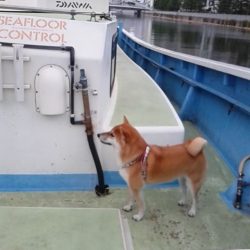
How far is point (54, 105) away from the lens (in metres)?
2.93

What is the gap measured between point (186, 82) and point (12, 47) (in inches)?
134

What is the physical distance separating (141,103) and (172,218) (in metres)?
1.48

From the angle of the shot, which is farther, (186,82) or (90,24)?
(186,82)

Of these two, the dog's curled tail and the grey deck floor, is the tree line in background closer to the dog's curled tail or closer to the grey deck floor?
the grey deck floor

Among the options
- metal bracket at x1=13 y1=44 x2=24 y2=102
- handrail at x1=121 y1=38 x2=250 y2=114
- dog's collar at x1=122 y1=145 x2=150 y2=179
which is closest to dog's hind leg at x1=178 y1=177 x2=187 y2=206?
dog's collar at x1=122 y1=145 x2=150 y2=179

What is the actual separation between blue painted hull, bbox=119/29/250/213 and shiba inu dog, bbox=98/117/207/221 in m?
0.48

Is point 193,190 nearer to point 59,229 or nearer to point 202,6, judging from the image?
point 59,229

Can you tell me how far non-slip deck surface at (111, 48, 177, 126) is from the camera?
3.47 m

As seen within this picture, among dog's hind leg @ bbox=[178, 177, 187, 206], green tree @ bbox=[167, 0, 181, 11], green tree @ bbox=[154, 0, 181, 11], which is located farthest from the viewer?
green tree @ bbox=[154, 0, 181, 11]

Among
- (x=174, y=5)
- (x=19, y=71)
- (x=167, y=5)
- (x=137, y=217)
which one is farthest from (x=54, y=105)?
(x=167, y=5)

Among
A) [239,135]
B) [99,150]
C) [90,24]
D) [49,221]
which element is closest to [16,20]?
[90,24]

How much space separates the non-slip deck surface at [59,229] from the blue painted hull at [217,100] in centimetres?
120

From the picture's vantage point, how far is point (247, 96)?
158 inches

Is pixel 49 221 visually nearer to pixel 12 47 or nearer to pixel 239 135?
pixel 12 47
